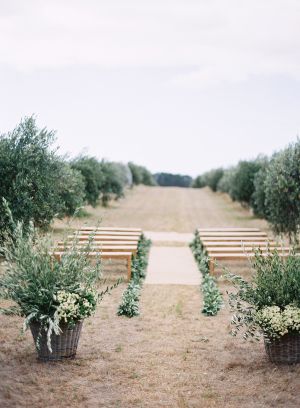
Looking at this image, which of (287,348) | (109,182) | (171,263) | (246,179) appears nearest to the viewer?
(287,348)

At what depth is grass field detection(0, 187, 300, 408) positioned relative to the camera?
22.2 feet

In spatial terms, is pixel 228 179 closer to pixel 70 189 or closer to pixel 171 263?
pixel 70 189

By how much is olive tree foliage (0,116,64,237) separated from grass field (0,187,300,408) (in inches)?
137

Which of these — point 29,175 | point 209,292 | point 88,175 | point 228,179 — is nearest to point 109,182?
point 88,175

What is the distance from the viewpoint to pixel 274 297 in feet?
26.2

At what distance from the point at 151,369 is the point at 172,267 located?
8316 mm

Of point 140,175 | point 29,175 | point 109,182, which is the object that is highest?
point 29,175

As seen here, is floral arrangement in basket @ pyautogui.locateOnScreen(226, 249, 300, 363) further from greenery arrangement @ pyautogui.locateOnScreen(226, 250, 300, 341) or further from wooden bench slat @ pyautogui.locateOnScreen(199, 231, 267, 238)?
wooden bench slat @ pyautogui.locateOnScreen(199, 231, 267, 238)

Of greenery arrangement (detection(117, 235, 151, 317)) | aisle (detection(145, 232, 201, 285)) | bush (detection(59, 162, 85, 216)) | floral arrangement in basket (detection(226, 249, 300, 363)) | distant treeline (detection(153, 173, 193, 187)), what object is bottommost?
distant treeline (detection(153, 173, 193, 187))

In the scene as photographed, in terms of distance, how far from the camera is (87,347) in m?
8.88

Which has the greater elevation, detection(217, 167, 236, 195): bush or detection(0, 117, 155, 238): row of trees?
detection(0, 117, 155, 238): row of trees

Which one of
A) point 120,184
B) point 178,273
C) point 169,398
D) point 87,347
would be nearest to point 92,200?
point 120,184

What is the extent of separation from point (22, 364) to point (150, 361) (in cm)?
200

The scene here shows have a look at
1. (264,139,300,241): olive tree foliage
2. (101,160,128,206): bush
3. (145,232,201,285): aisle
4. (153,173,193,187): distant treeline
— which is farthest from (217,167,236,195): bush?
(153,173,193,187): distant treeline
